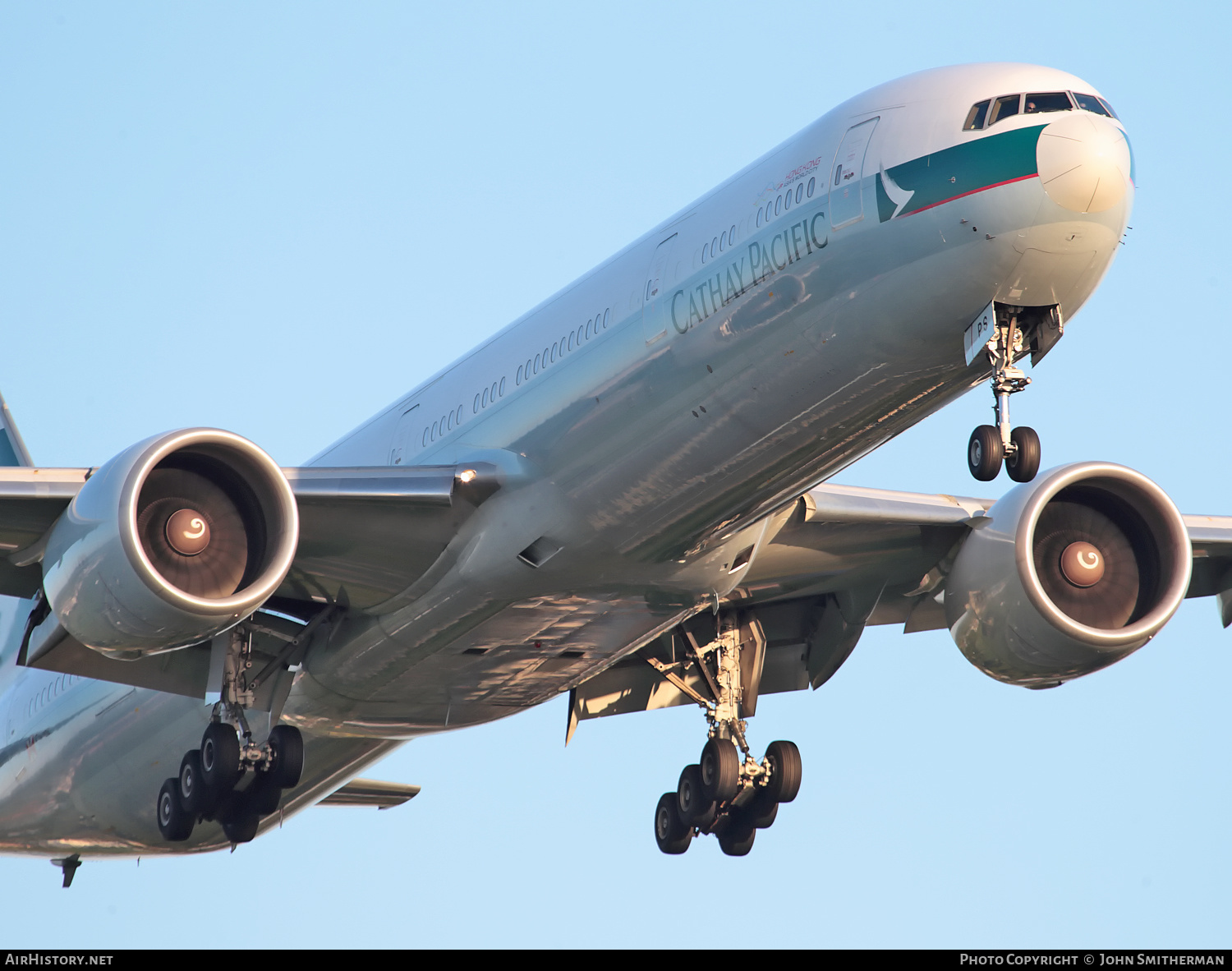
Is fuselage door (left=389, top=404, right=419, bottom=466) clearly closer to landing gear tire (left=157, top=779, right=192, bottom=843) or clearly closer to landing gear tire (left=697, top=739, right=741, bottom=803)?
landing gear tire (left=157, top=779, right=192, bottom=843)

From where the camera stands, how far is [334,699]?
24.2 metres

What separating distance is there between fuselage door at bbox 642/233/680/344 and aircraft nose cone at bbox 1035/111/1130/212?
4.35 meters

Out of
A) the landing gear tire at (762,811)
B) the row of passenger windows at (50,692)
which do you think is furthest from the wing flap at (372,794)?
the landing gear tire at (762,811)

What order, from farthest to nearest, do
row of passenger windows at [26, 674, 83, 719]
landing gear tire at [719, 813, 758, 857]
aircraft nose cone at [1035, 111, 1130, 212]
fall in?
1. row of passenger windows at [26, 674, 83, 719]
2. landing gear tire at [719, 813, 758, 857]
3. aircraft nose cone at [1035, 111, 1130, 212]

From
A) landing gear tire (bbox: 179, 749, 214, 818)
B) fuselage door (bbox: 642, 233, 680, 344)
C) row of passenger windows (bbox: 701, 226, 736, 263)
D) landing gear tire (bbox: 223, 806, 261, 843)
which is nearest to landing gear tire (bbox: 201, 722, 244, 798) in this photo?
landing gear tire (bbox: 179, 749, 214, 818)

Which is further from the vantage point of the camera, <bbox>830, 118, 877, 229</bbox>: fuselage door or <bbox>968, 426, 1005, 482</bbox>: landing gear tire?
<bbox>830, 118, 877, 229</bbox>: fuselage door

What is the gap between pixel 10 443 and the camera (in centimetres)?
2995

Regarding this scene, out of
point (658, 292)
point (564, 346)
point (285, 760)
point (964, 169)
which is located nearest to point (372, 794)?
point (285, 760)

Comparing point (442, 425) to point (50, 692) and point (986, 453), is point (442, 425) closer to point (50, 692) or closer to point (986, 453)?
point (986, 453)

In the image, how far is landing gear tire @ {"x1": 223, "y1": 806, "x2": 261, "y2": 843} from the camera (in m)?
24.1

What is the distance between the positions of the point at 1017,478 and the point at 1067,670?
6.92 m

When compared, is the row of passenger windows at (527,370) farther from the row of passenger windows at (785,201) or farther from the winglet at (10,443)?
the winglet at (10,443)

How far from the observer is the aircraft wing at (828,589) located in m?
23.4
